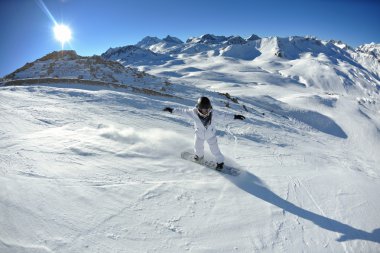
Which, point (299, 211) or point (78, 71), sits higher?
point (78, 71)

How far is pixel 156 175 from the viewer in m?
4.36

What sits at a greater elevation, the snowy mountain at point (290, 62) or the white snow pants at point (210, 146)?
the snowy mountain at point (290, 62)

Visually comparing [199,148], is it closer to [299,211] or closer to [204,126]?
[204,126]

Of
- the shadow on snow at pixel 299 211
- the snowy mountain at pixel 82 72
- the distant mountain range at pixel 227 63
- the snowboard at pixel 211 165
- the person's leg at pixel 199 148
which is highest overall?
the distant mountain range at pixel 227 63

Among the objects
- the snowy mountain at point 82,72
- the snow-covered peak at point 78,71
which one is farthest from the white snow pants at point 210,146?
the snow-covered peak at point 78,71

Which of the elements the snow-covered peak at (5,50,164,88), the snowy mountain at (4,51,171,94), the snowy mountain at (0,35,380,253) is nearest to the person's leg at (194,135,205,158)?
the snowy mountain at (0,35,380,253)

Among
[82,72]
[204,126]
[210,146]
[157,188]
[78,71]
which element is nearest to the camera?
[157,188]

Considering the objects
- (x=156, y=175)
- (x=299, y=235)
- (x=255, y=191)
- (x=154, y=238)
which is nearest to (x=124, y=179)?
(x=156, y=175)

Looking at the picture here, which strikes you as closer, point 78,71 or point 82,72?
point 82,72

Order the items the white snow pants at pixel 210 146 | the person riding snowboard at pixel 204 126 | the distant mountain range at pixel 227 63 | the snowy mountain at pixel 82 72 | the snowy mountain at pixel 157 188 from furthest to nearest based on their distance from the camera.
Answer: the distant mountain range at pixel 227 63, the snowy mountain at pixel 82 72, the white snow pants at pixel 210 146, the person riding snowboard at pixel 204 126, the snowy mountain at pixel 157 188

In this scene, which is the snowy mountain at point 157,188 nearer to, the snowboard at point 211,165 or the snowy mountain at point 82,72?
the snowboard at point 211,165

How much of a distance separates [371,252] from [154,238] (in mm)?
2997

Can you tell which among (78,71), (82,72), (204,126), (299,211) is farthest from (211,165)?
(78,71)

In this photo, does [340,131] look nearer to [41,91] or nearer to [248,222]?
[248,222]
